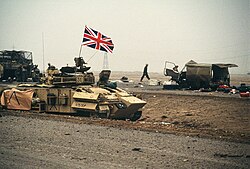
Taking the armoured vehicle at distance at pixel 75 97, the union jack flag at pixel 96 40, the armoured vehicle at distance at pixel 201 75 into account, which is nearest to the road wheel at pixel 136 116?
the armoured vehicle at distance at pixel 75 97

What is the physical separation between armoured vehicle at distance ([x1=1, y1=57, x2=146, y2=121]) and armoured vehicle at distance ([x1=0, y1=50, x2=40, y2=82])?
20.2 m

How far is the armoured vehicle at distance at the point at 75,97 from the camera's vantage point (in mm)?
14492

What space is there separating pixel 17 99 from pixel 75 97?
3702 millimetres

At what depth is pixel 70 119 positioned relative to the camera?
1364cm

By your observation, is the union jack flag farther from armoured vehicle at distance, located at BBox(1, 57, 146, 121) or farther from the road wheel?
the road wheel

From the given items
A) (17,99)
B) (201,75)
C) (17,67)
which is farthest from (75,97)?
(17,67)

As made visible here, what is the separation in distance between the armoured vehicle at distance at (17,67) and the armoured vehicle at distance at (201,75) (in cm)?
1600

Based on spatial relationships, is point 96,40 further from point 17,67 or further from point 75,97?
point 17,67

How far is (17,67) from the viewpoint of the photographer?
121 feet

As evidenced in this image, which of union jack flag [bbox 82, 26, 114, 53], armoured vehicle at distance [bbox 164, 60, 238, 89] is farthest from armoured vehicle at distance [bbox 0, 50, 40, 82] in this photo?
union jack flag [bbox 82, 26, 114, 53]

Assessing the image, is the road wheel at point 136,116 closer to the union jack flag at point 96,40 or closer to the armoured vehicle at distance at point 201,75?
the union jack flag at point 96,40

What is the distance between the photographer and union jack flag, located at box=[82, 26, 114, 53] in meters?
18.3

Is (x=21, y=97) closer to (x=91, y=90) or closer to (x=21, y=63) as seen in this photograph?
(x=91, y=90)

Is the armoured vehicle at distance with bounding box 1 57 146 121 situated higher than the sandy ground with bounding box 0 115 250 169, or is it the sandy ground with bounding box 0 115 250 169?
the armoured vehicle at distance with bounding box 1 57 146 121
